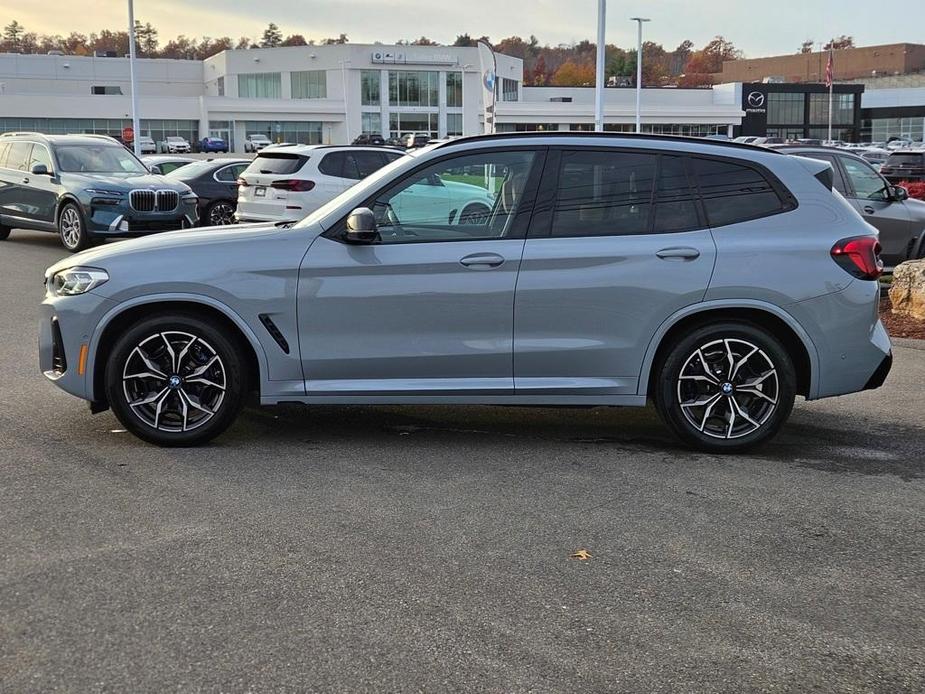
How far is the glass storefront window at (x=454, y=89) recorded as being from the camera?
344ft

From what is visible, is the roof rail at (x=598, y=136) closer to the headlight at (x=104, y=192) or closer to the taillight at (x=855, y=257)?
the taillight at (x=855, y=257)

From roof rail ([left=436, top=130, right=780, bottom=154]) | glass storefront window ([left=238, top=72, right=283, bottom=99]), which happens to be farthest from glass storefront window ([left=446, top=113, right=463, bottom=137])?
roof rail ([left=436, top=130, right=780, bottom=154])

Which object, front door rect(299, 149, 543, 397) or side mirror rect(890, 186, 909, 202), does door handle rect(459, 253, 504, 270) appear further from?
side mirror rect(890, 186, 909, 202)

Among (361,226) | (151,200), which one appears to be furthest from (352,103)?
(361,226)

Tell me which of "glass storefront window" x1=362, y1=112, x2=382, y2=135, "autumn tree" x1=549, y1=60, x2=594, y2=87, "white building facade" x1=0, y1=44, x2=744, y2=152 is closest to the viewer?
"white building facade" x1=0, y1=44, x2=744, y2=152

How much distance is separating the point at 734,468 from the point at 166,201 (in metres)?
13.1

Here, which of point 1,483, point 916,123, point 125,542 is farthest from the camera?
point 916,123

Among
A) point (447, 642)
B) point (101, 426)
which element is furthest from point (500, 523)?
point (101, 426)

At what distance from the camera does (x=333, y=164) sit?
17.1 m

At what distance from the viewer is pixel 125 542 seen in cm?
446

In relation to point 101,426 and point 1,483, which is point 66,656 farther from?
point 101,426

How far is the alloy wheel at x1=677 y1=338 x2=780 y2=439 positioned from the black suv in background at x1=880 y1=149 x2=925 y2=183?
3066 centimetres

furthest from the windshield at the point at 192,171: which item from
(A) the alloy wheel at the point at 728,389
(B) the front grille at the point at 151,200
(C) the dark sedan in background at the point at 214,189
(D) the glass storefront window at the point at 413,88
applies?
(D) the glass storefront window at the point at 413,88

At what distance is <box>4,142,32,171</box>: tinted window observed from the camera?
58.9 ft
